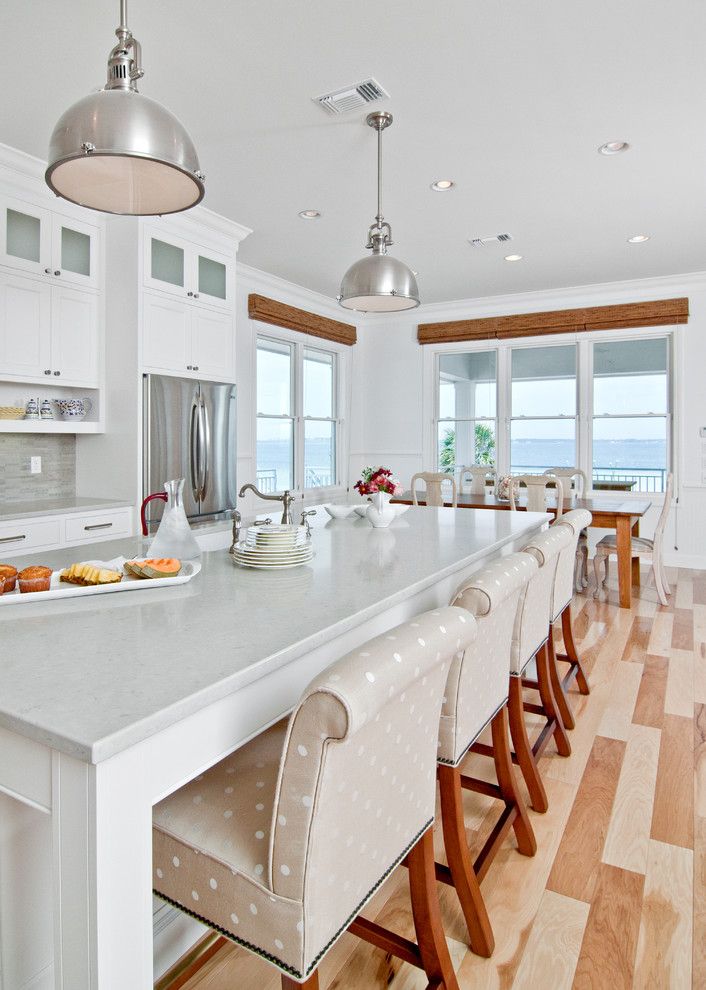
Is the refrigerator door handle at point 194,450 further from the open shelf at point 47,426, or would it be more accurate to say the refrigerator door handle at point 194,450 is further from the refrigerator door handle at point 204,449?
the open shelf at point 47,426

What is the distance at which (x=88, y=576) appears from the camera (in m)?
1.47

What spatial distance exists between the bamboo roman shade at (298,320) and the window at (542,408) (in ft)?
6.24

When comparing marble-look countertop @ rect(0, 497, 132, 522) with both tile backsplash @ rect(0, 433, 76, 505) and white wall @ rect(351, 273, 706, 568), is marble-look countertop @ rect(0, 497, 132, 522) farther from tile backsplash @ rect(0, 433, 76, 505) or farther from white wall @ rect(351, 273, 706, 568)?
white wall @ rect(351, 273, 706, 568)

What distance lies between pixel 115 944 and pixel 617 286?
6.66 m

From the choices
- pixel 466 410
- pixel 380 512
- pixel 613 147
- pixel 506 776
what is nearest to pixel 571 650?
pixel 380 512

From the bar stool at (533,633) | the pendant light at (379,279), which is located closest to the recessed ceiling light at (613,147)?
the pendant light at (379,279)

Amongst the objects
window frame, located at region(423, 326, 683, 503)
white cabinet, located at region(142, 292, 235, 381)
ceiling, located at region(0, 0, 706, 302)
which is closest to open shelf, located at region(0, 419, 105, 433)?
white cabinet, located at region(142, 292, 235, 381)

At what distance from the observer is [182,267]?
165 inches

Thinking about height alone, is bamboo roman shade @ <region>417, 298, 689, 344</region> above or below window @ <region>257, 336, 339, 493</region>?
above

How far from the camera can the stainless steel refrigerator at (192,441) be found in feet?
13.1

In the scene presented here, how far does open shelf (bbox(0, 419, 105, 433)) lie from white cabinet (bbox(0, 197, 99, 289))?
80 centimetres

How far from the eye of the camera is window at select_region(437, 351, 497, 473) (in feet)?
23.4

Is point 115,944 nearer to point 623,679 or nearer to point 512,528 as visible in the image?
point 512,528

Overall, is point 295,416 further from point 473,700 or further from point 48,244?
point 473,700
